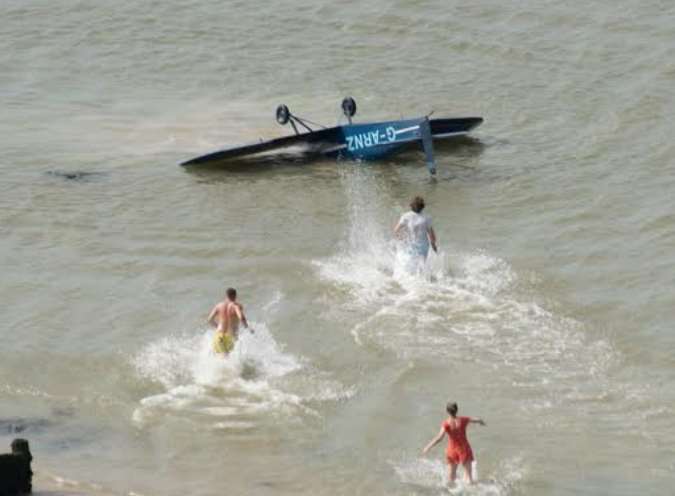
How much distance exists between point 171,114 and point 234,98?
1592mm

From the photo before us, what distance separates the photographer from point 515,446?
59.3 ft

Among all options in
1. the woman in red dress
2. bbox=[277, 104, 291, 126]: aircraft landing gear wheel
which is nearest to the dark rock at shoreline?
the woman in red dress

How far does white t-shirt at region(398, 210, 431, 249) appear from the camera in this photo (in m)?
23.7

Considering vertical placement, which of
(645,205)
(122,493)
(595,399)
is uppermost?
(645,205)

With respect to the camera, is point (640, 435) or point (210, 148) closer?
point (640, 435)

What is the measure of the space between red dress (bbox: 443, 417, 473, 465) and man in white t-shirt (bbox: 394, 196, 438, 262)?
22.9 ft

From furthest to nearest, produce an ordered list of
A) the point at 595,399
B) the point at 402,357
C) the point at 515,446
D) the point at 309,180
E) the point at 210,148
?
the point at 210,148 → the point at 309,180 → the point at 402,357 → the point at 595,399 → the point at 515,446

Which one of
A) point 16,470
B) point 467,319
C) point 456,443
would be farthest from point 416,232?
point 16,470

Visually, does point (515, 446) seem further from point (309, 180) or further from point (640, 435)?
point (309, 180)

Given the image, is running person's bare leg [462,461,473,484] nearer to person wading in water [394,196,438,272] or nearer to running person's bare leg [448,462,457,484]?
running person's bare leg [448,462,457,484]

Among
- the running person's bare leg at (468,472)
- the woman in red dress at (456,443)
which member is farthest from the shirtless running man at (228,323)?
the running person's bare leg at (468,472)

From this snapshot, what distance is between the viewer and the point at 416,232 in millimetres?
23703

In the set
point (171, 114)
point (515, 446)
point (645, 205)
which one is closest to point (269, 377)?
point (515, 446)

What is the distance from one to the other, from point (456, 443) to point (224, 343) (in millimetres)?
4610
